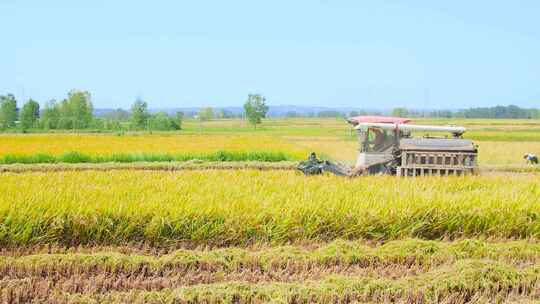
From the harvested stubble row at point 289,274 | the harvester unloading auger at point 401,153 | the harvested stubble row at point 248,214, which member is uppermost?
the harvester unloading auger at point 401,153

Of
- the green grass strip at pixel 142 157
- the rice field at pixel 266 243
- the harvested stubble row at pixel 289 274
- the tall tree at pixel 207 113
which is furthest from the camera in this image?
the tall tree at pixel 207 113

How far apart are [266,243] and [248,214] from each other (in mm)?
373

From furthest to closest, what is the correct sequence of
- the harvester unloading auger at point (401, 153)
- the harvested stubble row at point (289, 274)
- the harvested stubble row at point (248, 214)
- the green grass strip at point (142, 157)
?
the green grass strip at point (142, 157)
the harvester unloading auger at point (401, 153)
the harvested stubble row at point (248, 214)
the harvested stubble row at point (289, 274)

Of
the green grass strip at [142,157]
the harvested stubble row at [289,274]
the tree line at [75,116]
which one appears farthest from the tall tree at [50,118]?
the harvested stubble row at [289,274]

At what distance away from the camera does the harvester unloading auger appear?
10.1 metres

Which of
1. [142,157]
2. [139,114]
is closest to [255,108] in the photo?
[139,114]

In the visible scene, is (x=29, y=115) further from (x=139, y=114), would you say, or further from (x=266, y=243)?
(x=266, y=243)

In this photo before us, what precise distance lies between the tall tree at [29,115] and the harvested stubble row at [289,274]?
135ft

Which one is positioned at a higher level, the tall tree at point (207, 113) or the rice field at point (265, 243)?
the tall tree at point (207, 113)

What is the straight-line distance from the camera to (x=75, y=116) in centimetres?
4794

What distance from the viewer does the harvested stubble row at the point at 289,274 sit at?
4559mm

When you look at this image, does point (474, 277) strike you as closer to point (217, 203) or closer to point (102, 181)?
point (217, 203)

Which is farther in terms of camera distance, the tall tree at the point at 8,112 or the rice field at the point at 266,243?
the tall tree at the point at 8,112

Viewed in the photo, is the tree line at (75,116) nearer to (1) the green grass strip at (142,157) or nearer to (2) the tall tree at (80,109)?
(2) the tall tree at (80,109)
